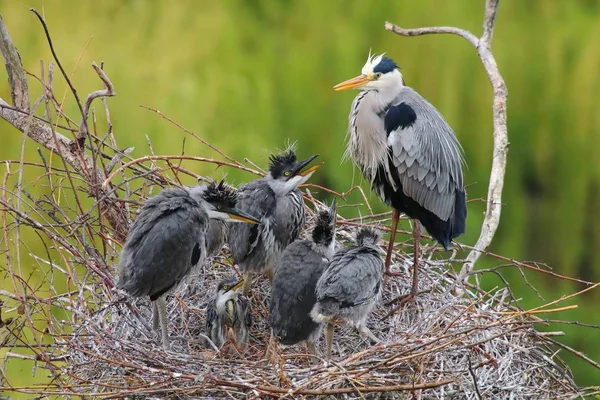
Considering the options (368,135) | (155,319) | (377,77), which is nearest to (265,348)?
(155,319)

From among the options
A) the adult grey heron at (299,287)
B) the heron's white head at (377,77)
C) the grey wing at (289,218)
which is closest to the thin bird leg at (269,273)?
the grey wing at (289,218)

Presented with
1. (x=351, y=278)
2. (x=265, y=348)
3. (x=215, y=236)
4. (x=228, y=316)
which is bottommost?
(x=265, y=348)

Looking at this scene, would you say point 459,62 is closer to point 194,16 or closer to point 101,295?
point 194,16

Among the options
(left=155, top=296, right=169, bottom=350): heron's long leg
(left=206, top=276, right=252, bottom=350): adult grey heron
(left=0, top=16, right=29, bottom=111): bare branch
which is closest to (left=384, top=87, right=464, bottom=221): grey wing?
(left=206, top=276, right=252, bottom=350): adult grey heron

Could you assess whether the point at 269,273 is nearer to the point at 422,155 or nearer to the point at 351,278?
the point at 351,278

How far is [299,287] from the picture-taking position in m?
2.79

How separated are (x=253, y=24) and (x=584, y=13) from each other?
70.8 inches

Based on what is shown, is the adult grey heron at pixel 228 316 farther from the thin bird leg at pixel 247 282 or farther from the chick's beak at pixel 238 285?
the thin bird leg at pixel 247 282

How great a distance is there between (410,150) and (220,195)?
68 centimetres

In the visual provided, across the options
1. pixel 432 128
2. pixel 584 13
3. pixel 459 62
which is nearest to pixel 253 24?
pixel 459 62

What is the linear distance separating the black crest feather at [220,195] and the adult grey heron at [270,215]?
18cm

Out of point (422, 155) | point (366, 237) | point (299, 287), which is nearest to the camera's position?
point (299, 287)

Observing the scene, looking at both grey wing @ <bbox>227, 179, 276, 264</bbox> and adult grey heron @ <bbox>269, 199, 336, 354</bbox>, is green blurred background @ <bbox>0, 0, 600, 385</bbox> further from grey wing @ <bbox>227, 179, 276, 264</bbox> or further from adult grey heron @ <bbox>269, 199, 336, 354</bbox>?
adult grey heron @ <bbox>269, 199, 336, 354</bbox>

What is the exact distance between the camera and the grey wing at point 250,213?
307 centimetres
